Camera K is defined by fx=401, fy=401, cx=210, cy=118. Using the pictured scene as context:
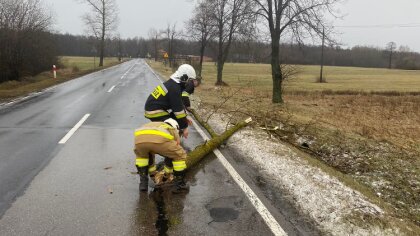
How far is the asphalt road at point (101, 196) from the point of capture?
450 cm

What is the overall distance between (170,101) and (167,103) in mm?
118

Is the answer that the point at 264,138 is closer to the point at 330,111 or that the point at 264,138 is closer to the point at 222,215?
the point at 222,215

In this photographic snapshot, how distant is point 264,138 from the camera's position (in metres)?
9.70

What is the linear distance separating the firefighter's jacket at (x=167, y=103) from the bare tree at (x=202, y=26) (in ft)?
83.4

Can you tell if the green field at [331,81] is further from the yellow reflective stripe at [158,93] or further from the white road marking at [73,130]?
the yellow reflective stripe at [158,93]

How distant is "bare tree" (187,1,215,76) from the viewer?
31.1 meters

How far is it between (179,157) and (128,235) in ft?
5.21

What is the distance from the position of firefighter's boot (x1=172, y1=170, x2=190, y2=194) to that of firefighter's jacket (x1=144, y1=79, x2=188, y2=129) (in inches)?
29.5

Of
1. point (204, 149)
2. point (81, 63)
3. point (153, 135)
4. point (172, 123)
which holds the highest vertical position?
point (81, 63)

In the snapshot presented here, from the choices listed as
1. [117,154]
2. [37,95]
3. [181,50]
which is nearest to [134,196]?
[117,154]

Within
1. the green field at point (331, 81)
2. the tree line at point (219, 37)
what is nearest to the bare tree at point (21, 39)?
the tree line at point (219, 37)

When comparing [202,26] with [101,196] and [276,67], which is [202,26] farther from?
[101,196]

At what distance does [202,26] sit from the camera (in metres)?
32.6

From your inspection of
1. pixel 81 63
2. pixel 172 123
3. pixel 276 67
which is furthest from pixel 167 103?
pixel 81 63
